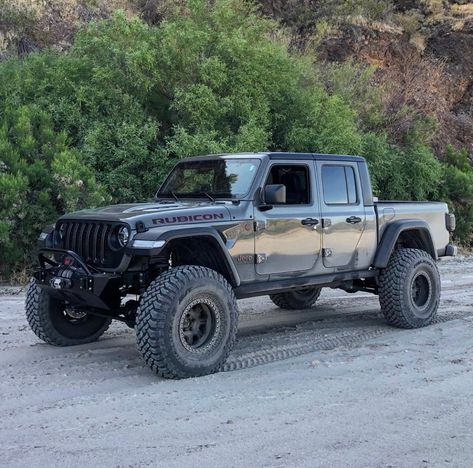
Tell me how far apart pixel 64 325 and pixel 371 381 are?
319 cm

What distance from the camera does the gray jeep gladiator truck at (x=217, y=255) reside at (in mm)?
5410

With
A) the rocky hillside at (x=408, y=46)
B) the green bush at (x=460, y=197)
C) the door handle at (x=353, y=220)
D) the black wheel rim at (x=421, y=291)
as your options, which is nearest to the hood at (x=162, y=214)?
the door handle at (x=353, y=220)

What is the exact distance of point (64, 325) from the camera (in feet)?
21.5

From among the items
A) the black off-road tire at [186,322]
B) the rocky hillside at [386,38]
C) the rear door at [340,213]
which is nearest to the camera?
the black off-road tire at [186,322]

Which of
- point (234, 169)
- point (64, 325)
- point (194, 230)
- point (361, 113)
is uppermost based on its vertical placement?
point (361, 113)

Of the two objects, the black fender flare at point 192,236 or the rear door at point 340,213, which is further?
the rear door at point 340,213

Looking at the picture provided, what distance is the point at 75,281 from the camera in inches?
216

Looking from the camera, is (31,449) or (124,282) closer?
(31,449)

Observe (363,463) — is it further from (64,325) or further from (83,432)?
(64,325)

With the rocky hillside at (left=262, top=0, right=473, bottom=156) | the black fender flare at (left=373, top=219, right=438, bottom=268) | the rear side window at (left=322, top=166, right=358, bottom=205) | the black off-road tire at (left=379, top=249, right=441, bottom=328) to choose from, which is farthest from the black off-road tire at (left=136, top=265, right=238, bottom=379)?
the rocky hillside at (left=262, top=0, right=473, bottom=156)

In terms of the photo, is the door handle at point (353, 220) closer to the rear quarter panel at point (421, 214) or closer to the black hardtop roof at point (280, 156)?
the rear quarter panel at point (421, 214)

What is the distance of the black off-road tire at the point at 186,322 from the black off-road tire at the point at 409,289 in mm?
2595

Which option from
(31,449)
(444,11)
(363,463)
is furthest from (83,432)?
(444,11)

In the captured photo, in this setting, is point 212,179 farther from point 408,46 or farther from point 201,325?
point 408,46
